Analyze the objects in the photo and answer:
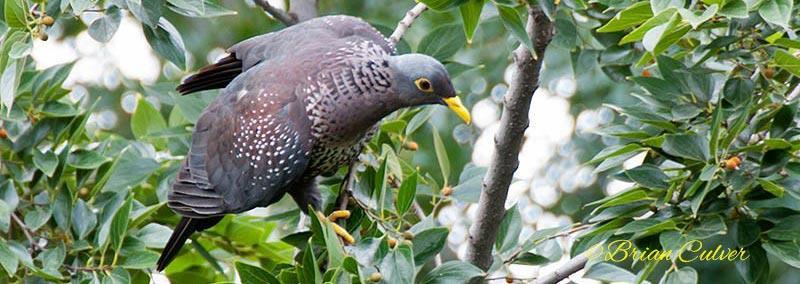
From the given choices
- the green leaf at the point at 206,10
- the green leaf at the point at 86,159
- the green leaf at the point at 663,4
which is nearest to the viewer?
the green leaf at the point at 663,4

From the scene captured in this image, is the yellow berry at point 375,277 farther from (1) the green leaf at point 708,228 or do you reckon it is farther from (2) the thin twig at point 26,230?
(2) the thin twig at point 26,230

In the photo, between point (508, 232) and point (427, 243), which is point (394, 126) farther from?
point (427, 243)

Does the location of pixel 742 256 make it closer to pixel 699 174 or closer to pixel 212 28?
pixel 699 174

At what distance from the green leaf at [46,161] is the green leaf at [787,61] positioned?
6.33ft

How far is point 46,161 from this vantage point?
3244 mm

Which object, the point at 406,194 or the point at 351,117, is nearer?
the point at 406,194

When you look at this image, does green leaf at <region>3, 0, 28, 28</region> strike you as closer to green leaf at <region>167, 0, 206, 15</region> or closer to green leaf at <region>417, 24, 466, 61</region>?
green leaf at <region>167, 0, 206, 15</region>

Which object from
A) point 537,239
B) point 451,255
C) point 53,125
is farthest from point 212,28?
point 537,239

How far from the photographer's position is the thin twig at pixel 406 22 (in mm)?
3193

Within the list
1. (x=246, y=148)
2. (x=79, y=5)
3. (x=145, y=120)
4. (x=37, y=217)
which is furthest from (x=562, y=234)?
(x=145, y=120)

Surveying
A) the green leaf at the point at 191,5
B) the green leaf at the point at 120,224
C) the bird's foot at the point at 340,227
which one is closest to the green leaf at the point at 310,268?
the bird's foot at the point at 340,227

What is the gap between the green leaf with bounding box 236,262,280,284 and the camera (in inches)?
104

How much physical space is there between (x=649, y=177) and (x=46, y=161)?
1.71m

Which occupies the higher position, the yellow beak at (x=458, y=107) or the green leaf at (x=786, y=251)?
the green leaf at (x=786, y=251)
